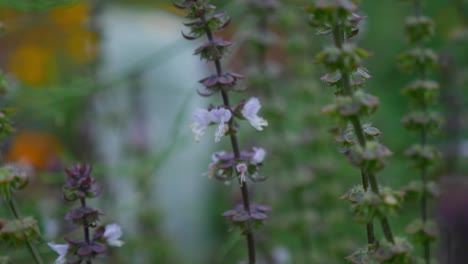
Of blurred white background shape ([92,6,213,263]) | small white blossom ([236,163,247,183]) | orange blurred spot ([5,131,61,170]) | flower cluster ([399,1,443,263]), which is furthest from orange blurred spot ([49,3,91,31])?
small white blossom ([236,163,247,183])

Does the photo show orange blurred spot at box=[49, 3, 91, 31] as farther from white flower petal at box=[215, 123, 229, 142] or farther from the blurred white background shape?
white flower petal at box=[215, 123, 229, 142]

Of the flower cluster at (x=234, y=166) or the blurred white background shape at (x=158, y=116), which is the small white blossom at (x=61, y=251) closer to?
the flower cluster at (x=234, y=166)

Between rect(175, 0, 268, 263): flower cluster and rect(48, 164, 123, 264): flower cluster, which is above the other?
rect(175, 0, 268, 263): flower cluster

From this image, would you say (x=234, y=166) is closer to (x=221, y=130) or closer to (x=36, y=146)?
(x=221, y=130)

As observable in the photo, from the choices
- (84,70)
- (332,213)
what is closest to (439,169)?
(332,213)

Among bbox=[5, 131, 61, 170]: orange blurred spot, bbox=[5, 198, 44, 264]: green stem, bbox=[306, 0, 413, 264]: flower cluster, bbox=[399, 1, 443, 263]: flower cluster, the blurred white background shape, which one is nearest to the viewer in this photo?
bbox=[306, 0, 413, 264]: flower cluster

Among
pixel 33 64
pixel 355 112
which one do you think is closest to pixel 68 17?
pixel 33 64
